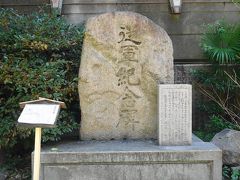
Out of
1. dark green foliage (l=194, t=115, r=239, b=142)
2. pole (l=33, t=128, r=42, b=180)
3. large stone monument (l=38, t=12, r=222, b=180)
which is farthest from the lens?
dark green foliage (l=194, t=115, r=239, b=142)

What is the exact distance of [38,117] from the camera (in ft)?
11.8

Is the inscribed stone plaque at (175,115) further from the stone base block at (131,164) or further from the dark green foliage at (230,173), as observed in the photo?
the dark green foliage at (230,173)

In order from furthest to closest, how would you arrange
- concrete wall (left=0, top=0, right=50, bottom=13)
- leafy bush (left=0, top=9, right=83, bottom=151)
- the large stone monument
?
concrete wall (left=0, top=0, right=50, bottom=13) → the large stone monument → leafy bush (left=0, top=9, right=83, bottom=151)

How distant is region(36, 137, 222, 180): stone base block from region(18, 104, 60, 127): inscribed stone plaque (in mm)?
1351

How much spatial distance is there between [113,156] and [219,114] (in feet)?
11.9

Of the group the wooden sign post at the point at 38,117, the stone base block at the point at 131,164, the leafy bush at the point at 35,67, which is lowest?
the stone base block at the point at 131,164

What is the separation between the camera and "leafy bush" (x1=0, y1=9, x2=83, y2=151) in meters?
5.51

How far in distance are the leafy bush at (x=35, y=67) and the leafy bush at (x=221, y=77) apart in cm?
273

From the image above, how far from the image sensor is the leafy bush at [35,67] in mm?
5508

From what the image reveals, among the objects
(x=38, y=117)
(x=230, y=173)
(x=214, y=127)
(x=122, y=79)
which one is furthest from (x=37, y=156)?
(x=214, y=127)

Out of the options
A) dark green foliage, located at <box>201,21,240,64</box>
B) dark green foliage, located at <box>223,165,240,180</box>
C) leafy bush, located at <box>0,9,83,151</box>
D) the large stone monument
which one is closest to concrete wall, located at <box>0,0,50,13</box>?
leafy bush, located at <box>0,9,83,151</box>

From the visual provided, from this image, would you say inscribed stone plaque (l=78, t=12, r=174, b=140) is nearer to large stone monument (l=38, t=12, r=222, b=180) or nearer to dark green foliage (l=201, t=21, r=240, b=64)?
large stone monument (l=38, t=12, r=222, b=180)

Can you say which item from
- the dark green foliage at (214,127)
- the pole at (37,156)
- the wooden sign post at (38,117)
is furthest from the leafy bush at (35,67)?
the dark green foliage at (214,127)

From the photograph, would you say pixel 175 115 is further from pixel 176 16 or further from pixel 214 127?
pixel 176 16
